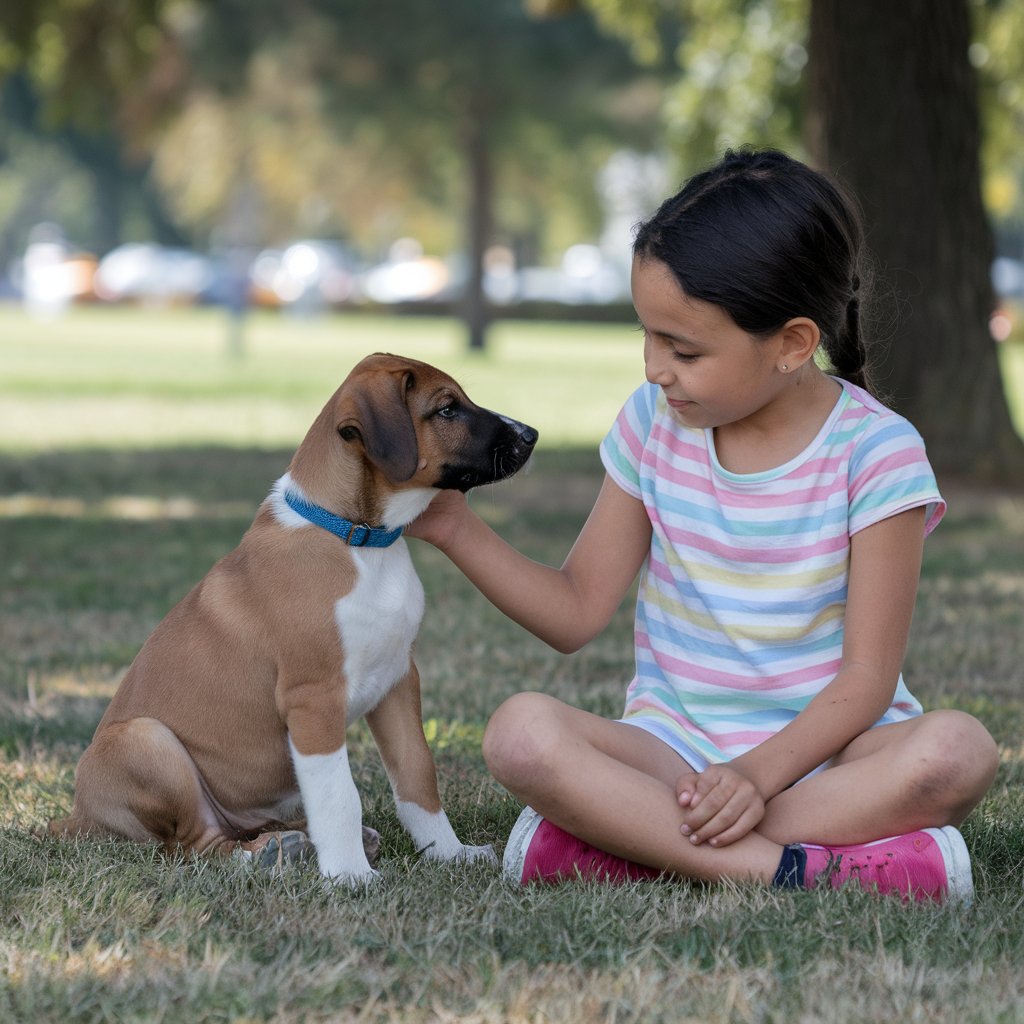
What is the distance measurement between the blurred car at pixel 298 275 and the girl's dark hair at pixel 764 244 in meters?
43.9

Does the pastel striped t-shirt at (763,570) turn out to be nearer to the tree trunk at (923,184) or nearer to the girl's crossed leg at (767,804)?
Result: the girl's crossed leg at (767,804)

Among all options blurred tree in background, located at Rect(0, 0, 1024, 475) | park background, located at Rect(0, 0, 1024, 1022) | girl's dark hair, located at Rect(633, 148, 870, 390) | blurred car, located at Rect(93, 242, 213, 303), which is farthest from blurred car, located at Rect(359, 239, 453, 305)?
girl's dark hair, located at Rect(633, 148, 870, 390)

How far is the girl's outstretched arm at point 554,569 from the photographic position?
385cm

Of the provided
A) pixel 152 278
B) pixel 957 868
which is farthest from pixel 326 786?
pixel 152 278

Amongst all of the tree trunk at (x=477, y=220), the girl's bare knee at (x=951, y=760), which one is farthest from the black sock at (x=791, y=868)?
the tree trunk at (x=477, y=220)

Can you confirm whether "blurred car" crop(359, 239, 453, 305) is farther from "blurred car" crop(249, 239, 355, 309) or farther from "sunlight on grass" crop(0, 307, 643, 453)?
"sunlight on grass" crop(0, 307, 643, 453)

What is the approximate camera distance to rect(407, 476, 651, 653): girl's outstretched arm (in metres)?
3.85

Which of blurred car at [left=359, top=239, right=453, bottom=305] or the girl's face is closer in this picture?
the girl's face

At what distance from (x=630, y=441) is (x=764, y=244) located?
0.68 m

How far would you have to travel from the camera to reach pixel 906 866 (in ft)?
11.2

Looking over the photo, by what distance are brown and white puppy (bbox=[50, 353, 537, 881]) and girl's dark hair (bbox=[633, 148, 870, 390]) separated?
0.65 m

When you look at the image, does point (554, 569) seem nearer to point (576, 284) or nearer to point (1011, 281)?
point (576, 284)

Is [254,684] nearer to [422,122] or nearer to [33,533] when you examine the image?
[33,533]

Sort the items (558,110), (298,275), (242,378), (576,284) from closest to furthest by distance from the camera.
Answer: (242,378) < (558,110) < (298,275) < (576,284)
